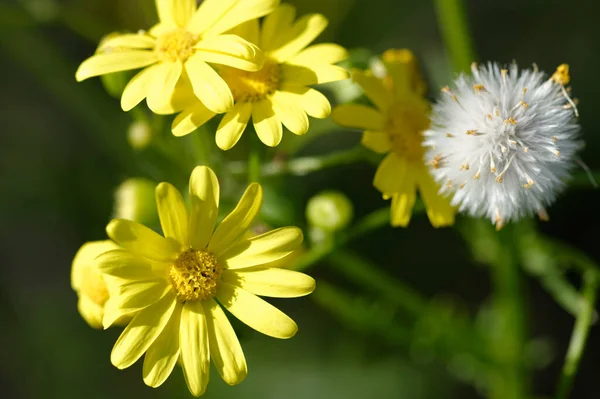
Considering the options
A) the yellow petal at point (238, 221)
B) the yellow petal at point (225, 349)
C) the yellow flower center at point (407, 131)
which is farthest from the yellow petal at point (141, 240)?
the yellow flower center at point (407, 131)

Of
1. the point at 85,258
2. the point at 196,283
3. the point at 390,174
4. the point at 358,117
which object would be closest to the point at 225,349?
the point at 196,283

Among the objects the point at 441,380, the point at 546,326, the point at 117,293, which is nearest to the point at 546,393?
the point at 546,326

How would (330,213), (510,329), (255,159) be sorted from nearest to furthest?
(255,159) → (330,213) → (510,329)

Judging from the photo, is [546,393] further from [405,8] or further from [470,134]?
[470,134]

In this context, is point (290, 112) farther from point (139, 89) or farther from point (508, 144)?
point (508, 144)

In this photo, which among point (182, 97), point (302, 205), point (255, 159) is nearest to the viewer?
point (182, 97)

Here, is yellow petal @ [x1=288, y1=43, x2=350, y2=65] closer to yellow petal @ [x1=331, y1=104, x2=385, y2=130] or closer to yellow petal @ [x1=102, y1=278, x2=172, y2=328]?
yellow petal @ [x1=331, y1=104, x2=385, y2=130]

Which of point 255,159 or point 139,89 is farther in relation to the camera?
point 255,159
